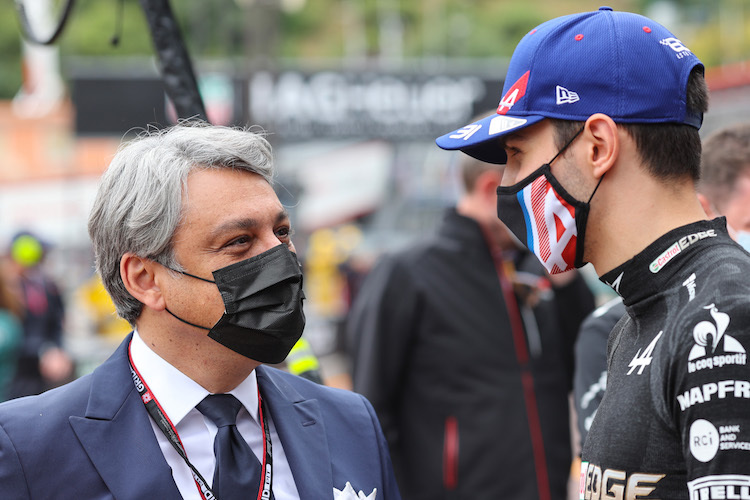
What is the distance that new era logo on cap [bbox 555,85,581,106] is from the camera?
1.92m

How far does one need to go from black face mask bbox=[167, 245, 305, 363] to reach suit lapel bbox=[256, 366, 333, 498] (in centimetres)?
15

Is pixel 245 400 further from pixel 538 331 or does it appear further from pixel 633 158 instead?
pixel 538 331

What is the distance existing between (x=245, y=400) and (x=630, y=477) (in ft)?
3.37

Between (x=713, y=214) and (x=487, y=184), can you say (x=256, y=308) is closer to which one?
(x=713, y=214)

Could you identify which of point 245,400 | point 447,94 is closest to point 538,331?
point 245,400

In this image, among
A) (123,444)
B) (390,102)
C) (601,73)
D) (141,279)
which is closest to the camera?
(601,73)

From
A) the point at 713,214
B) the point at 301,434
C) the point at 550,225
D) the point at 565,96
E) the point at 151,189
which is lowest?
the point at 301,434

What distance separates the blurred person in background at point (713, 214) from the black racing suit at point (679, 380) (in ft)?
3.11

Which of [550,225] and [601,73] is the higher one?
[601,73]

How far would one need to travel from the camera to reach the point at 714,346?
1600 mm

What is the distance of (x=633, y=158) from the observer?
6.17 feet

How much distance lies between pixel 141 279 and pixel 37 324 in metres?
6.48

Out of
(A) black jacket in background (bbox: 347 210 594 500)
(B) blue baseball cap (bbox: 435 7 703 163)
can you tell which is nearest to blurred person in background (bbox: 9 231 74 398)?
(A) black jacket in background (bbox: 347 210 594 500)

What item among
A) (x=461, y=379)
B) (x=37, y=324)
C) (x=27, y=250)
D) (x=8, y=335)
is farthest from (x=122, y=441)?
(x=27, y=250)
